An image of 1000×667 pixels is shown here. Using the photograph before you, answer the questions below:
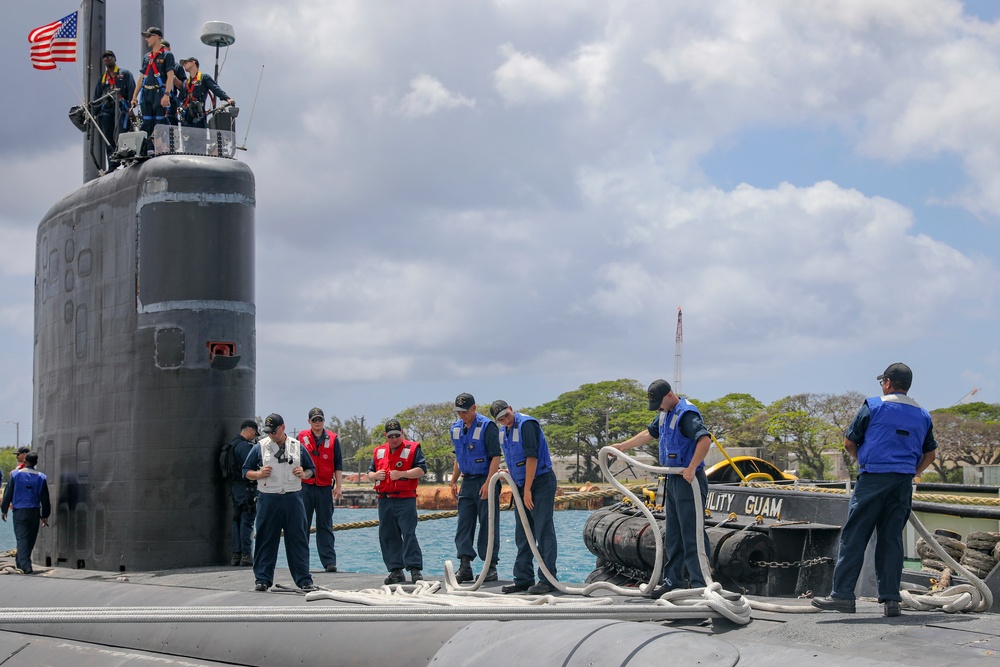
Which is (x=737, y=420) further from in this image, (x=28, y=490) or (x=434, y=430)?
(x=28, y=490)

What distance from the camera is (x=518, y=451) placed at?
939 centimetres

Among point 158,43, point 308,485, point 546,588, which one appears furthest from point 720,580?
point 158,43

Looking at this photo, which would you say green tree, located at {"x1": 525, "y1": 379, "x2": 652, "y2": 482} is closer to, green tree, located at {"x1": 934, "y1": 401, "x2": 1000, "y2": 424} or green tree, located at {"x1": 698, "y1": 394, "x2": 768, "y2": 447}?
green tree, located at {"x1": 698, "y1": 394, "x2": 768, "y2": 447}

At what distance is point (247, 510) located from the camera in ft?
35.9

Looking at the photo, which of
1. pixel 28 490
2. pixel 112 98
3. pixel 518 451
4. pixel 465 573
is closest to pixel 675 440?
pixel 518 451

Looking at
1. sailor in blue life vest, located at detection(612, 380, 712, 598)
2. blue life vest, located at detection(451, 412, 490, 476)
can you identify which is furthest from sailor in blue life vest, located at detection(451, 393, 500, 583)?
sailor in blue life vest, located at detection(612, 380, 712, 598)

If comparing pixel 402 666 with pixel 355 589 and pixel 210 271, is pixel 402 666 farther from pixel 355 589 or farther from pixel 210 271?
pixel 210 271

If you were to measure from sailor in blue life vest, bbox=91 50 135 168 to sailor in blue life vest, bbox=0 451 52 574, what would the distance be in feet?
12.5

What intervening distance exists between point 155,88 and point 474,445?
5635mm

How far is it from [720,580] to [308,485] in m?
4.81

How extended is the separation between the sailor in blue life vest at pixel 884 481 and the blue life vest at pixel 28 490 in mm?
8473

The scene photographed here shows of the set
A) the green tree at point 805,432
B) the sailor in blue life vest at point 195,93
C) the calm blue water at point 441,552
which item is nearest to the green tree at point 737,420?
the green tree at point 805,432

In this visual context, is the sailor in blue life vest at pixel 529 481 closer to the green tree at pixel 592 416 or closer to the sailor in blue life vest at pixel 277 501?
the sailor in blue life vest at pixel 277 501

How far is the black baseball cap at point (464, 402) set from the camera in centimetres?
1005
